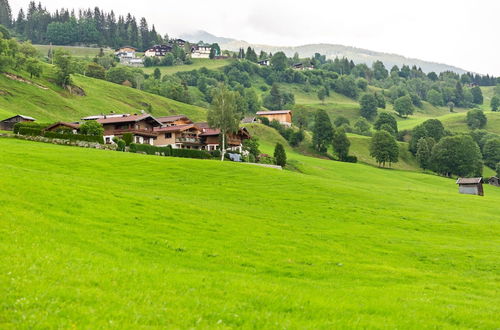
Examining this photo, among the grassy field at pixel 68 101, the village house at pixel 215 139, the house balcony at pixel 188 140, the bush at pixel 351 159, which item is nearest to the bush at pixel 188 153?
the house balcony at pixel 188 140

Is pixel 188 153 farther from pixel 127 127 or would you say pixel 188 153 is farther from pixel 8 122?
pixel 8 122

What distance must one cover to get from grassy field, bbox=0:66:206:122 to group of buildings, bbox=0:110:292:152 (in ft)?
76.9

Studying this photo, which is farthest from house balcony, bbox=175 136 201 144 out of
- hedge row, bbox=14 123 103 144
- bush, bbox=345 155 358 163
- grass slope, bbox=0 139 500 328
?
grass slope, bbox=0 139 500 328

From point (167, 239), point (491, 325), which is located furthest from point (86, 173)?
point (491, 325)

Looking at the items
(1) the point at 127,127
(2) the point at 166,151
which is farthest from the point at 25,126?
(1) the point at 127,127

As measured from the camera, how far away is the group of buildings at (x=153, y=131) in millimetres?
106581

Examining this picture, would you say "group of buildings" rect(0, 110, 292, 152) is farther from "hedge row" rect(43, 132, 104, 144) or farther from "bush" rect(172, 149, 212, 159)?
"bush" rect(172, 149, 212, 159)

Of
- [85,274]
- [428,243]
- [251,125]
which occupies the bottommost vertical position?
[428,243]

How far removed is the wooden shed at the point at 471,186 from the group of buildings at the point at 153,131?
5541 centimetres

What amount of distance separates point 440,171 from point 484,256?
136m

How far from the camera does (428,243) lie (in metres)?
36.0

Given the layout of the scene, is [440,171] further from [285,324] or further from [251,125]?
[285,324]

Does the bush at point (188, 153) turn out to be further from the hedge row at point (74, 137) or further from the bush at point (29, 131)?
the bush at point (29, 131)

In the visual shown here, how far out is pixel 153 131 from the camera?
119m
